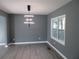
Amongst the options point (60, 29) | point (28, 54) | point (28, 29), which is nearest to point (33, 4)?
point (60, 29)

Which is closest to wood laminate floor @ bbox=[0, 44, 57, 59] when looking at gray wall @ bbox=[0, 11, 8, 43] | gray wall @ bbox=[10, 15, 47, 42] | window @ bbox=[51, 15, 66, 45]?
window @ bbox=[51, 15, 66, 45]

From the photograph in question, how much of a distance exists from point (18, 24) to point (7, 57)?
3.41 meters

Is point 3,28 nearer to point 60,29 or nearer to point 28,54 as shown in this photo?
point 28,54

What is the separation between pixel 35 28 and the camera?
23.3 ft

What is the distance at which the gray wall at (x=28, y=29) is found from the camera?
6828mm

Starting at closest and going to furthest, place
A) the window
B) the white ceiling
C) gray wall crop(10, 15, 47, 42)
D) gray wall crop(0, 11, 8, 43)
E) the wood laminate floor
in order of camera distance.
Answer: the white ceiling → the wood laminate floor → the window → gray wall crop(0, 11, 8, 43) → gray wall crop(10, 15, 47, 42)

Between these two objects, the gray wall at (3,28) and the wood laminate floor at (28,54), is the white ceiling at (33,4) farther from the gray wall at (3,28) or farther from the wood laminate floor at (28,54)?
the wood laminate floor at (28,54)

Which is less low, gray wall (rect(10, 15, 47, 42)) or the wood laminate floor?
gray wall (rect(10, 15, 47, 42))

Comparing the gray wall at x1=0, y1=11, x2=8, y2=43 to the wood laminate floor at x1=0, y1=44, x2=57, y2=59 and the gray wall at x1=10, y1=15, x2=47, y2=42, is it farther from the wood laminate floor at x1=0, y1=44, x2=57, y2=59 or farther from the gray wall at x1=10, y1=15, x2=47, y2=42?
the wood laminate floor at x1=0, y1=44, x2=57, y2=59

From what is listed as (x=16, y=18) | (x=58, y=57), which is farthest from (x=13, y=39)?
(x=58, y=57)

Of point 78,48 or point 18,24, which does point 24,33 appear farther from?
point 78,48

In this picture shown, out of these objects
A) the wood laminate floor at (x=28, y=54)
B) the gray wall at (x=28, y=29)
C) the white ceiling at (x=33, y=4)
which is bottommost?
the wood laminate floor at (x=28, y=54)

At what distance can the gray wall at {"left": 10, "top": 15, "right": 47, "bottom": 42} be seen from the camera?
22.4 ft

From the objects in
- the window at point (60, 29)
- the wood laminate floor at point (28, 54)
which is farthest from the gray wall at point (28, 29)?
the wood laminate floor at point (28, 54)
